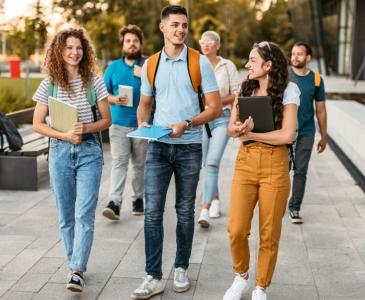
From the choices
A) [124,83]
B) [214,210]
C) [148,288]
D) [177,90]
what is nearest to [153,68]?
[177,90]

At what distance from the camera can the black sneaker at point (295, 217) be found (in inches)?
265

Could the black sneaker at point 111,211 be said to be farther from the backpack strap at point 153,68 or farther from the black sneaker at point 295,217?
the backpack strap at point 153,68

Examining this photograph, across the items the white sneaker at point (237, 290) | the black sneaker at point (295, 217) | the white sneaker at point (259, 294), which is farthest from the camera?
the black sneaker at point (295, 217)

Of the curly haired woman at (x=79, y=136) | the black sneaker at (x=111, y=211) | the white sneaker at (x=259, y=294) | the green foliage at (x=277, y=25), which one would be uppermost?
the green foliage at (x=277, y=25)

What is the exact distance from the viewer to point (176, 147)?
452 cm

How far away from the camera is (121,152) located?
677 cm

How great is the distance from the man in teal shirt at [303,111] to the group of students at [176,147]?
221 cm

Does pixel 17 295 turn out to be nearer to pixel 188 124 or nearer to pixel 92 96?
pixel 92 96

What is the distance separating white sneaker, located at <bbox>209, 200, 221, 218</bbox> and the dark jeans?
31.0 inches

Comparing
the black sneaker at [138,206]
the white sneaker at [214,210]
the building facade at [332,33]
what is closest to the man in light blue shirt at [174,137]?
the white sneaker at [214,210]

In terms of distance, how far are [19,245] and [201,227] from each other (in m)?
1.83

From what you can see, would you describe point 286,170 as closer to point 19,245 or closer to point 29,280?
point 29,280

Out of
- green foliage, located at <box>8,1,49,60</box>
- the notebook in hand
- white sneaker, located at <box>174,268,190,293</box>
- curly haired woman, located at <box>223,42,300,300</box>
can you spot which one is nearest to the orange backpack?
curly haired woman, located at <box>223,42,300,300</box>

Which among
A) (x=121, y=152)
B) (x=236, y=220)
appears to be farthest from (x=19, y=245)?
(x=236, y=220)
